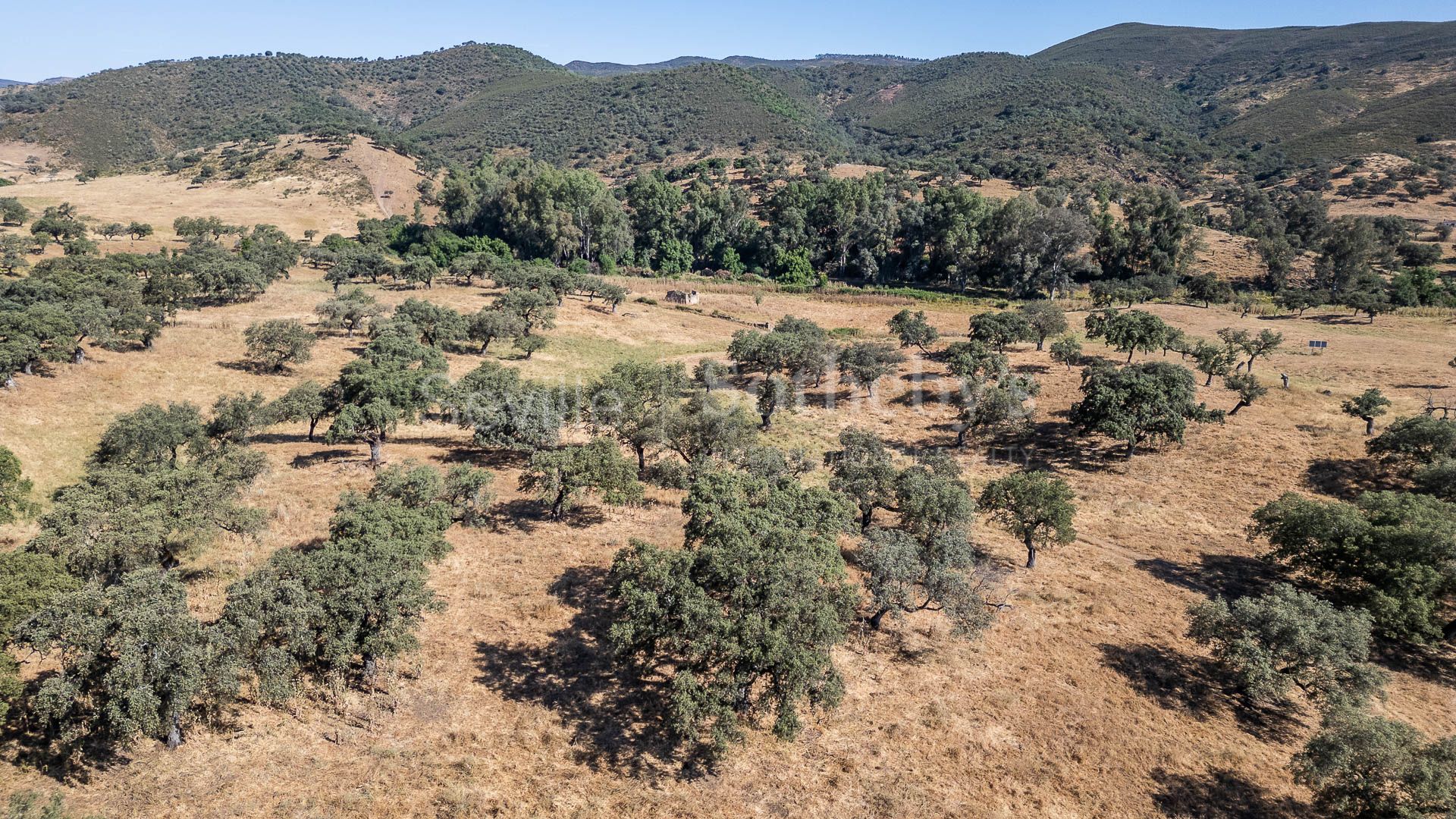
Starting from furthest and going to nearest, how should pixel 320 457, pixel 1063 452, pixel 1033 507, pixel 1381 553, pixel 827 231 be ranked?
pixel 827 231 < pixel 1063 452 < pixel 320 457 < pixel 1033 507 < pixel 1381 553

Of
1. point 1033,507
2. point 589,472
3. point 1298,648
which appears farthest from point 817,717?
point 1298,648

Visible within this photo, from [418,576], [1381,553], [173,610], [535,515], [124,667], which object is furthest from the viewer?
[535,515]

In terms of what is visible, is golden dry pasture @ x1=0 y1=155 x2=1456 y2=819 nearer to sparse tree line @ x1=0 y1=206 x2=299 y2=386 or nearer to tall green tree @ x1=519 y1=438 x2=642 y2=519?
tall green tree @ x1=519 y1=438 x2=642 y2=519

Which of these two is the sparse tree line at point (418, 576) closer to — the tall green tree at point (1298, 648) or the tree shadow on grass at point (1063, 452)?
the tall green tree at point (1298, 648)

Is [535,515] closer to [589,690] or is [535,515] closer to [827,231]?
[589,690]

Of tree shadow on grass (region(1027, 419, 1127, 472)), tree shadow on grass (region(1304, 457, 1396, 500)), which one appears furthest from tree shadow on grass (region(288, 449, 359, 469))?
tree shadow on grass (region(1304, 457, 1396, 500))

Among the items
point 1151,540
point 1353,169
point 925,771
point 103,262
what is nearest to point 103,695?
point 925,771

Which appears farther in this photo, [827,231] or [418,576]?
[827,231]
